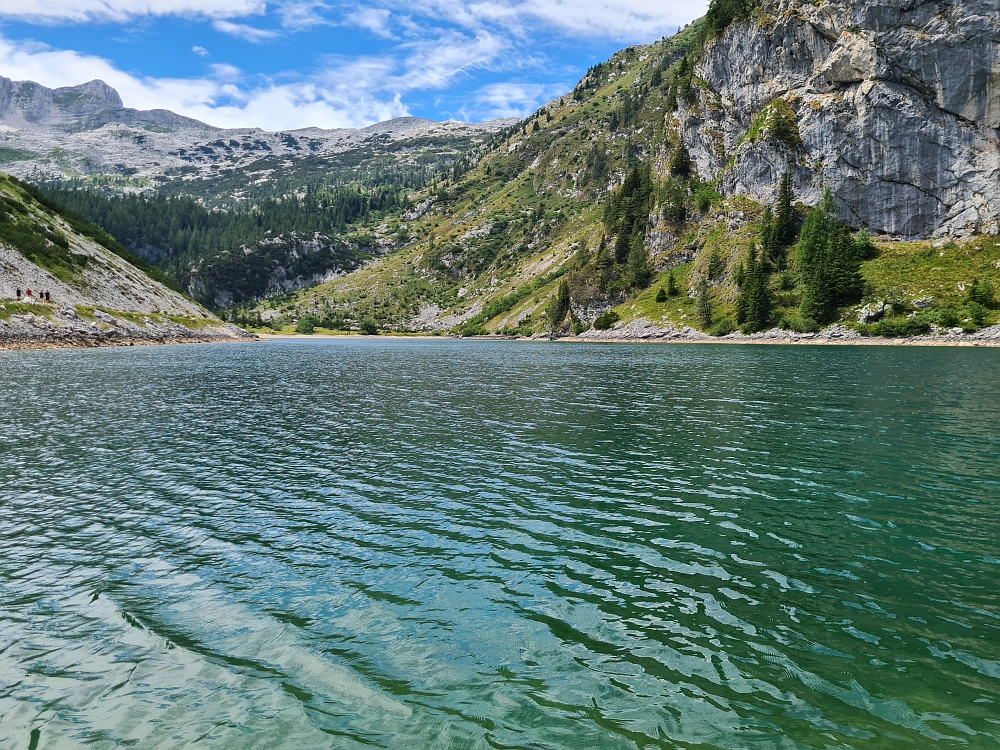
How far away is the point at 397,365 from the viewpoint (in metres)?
96.3

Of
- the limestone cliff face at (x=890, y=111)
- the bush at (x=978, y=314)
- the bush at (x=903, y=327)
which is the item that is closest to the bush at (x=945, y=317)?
the bush at (x=903, y=327)

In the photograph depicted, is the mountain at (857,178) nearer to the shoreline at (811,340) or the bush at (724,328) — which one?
the bush at (724,328)

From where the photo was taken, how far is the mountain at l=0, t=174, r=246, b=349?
119 meters

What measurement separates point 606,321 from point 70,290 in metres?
151

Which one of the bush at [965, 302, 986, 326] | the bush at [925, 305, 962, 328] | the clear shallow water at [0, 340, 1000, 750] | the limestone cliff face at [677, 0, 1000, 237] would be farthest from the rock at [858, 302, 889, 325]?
the clear shallow water at [0, 340, 1000, 750]

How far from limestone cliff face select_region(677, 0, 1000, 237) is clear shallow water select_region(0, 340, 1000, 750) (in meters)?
147

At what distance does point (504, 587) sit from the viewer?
16.0 m

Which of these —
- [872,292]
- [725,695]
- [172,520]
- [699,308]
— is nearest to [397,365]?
[172,520]

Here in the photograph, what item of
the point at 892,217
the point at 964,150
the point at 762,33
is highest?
the point at 762,33

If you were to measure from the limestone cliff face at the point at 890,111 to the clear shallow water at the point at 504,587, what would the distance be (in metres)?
147

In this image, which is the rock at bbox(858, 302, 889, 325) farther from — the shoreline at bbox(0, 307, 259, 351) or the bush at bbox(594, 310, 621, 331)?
the shoreline at bbox(0, 307, 259, 351)

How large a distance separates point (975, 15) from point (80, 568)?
211 meters

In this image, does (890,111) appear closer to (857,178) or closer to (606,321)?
(857,178)

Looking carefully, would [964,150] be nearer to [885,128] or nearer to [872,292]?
[885,128]
